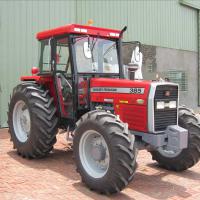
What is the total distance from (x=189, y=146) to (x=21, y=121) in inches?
134

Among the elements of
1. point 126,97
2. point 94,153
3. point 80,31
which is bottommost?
point 94,153

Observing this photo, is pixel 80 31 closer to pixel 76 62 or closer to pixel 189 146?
pixel 76 62

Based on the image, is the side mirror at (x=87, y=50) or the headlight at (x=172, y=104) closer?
the headlight at (x=172, y=104)

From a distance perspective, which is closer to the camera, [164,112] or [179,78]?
[164,112]

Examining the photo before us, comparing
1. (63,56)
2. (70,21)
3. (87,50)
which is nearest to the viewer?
(87,50)

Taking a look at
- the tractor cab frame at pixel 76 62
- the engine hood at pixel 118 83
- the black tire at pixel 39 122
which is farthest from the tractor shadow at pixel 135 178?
the engine hood at pixel 118 83

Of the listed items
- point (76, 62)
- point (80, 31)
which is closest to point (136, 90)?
point (76, 62)

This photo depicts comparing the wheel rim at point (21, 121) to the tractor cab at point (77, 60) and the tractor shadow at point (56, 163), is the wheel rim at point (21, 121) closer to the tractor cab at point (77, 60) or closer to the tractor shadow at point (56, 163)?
the tractor shadow at point (56, 163)

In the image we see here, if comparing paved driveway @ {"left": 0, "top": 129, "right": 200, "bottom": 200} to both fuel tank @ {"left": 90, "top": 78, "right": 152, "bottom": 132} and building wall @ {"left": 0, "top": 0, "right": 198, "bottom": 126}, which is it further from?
building wall @ {"left": 0, "top": 0, "right": 198, "bottom": 126}

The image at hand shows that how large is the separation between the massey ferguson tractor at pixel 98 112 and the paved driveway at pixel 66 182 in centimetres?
23

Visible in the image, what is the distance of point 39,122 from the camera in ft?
21.9

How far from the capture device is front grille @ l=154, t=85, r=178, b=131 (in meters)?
5.66

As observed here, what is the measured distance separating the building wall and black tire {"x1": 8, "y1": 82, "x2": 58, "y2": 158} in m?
3.88

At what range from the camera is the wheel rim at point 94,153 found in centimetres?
553
